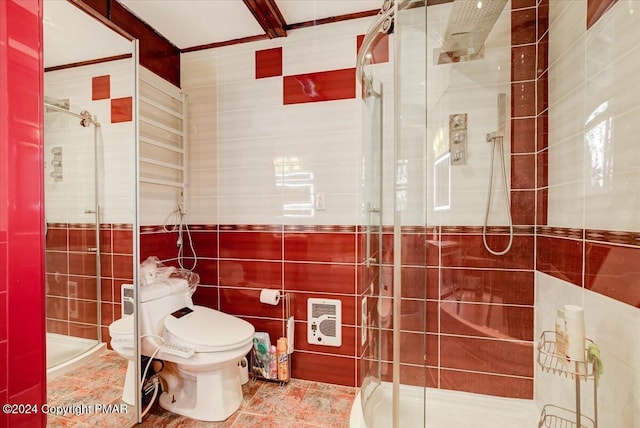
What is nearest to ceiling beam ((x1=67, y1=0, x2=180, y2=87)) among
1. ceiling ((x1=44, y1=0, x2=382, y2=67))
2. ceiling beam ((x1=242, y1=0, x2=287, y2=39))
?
ceiling ((x1=44, y1=0, x2=382, y2=67))

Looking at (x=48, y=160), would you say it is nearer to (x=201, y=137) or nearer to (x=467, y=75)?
(x=201, y=137)

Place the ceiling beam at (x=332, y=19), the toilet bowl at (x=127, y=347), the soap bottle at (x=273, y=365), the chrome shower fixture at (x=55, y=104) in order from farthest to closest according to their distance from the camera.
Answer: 1. the soap bottle at (x=273, y=365)
2. the ceiling beam at (x=332, y=19)
3. the toilet bowl at (x=127, y=347)
4. the chrome shower fixture at (x=55, y=104)

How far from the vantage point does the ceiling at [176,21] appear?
1192 mm

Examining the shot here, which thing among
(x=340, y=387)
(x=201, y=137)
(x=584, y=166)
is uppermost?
(x=201, y=137)

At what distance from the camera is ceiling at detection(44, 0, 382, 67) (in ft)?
3.91

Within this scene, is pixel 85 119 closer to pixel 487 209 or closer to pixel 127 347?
pixel 127 347

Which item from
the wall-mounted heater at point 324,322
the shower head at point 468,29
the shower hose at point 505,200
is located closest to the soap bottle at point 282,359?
the wall-mounted heater at point 324,322

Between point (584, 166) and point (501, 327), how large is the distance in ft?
2.89

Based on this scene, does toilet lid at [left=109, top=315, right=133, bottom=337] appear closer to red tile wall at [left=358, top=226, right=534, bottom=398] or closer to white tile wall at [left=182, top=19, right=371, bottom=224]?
white tile wall at [left=182, top=19, right=371, bottom=224]

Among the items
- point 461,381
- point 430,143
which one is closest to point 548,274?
point 461,381

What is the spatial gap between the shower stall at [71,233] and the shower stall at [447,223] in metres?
1.27

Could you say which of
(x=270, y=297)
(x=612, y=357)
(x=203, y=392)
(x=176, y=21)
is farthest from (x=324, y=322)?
(x=176, y=21)

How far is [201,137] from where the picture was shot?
2158 mm

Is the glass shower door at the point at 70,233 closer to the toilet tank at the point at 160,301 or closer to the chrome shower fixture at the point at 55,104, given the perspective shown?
the chrome shower fixture at the point at 55,104
